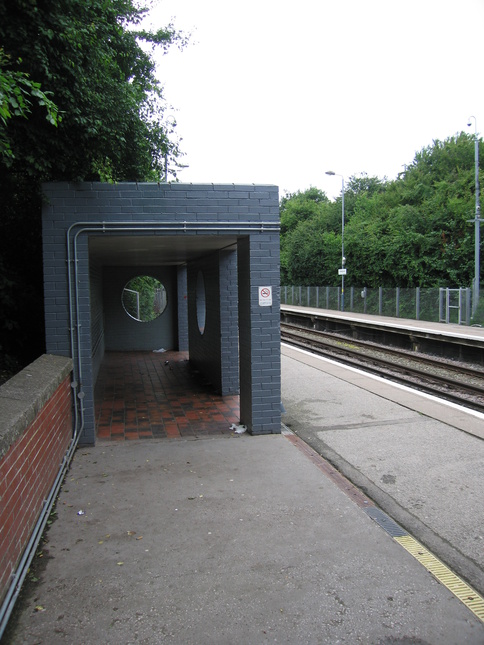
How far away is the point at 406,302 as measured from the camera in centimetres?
2541

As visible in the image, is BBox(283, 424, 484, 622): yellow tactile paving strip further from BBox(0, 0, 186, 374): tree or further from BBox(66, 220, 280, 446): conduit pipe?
BBox(0, 0, 186, 374): tree

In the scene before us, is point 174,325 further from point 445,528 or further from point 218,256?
point 445,528

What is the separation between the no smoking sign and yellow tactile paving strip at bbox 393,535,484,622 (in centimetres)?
331

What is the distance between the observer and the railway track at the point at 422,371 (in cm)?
1002

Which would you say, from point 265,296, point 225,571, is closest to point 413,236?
point 265,296

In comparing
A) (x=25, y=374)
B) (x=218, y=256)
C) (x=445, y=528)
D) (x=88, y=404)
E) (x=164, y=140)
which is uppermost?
(x=164, y=140)

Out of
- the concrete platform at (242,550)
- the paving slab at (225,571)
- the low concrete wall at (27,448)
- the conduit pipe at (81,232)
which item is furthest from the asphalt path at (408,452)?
the low concrete wall at (27,448)

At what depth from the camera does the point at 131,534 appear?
405 centimetres

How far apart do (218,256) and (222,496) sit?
16.1ft

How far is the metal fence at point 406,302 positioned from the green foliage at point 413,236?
1.92 m

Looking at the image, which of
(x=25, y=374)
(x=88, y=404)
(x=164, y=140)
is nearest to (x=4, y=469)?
(x=25, y=374)

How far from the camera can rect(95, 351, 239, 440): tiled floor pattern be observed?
701 centimetres

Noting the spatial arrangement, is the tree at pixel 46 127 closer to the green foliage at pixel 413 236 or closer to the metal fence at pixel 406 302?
the metal fence at pixel 406 302

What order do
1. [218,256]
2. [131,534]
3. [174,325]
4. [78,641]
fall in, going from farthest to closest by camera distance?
[174,325], [218,256], [131,534], [78,641]
